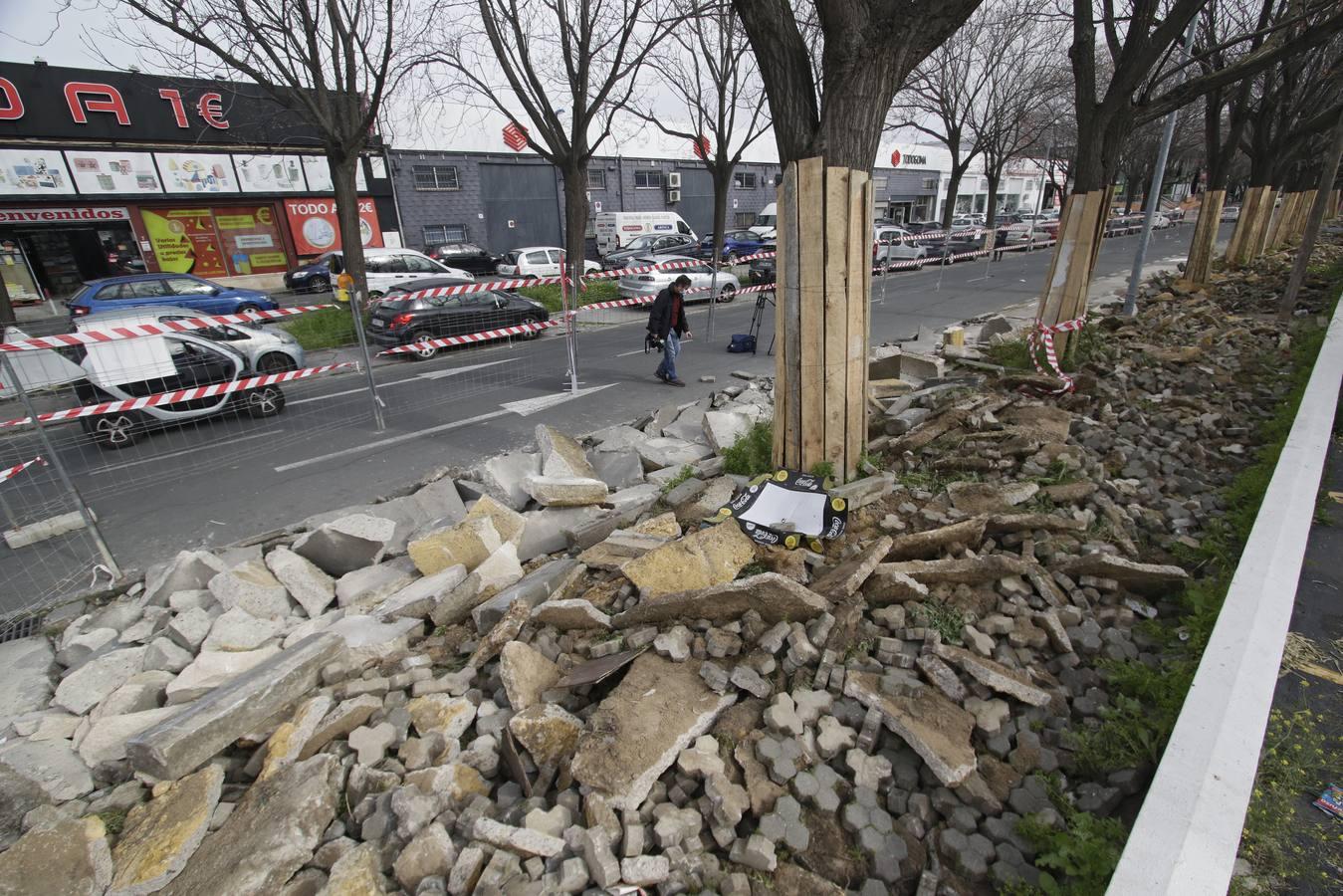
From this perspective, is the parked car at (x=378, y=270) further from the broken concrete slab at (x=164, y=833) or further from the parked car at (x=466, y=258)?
the broken concrete slab at (x=164, y=833)

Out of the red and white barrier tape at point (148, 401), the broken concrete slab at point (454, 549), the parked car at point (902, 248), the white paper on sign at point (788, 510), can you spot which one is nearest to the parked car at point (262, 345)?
the red and white barrier tape at point (148, 401)

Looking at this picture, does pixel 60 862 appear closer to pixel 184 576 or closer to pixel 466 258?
pixel 184 576

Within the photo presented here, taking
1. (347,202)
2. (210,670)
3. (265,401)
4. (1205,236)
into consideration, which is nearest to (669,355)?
(265,401)

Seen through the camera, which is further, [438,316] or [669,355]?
[438,316]

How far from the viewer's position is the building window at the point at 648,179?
35.6 m

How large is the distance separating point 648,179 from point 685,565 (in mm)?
36491

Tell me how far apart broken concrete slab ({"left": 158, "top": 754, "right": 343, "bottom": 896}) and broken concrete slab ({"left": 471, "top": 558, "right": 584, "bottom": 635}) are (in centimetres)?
114

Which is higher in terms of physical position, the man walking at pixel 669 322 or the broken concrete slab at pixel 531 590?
the man walking at pixel 669 322

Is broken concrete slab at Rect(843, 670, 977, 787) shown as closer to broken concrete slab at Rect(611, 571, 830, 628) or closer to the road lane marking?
broken concrete slab at Rect(611, 571, 830, 628)

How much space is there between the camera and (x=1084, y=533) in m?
3.91

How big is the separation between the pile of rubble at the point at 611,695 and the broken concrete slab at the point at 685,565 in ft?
0.06

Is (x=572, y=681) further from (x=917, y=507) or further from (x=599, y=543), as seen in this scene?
(x=917, y=507)

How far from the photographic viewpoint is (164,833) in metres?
2.47

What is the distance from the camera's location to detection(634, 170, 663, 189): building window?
117 feet
